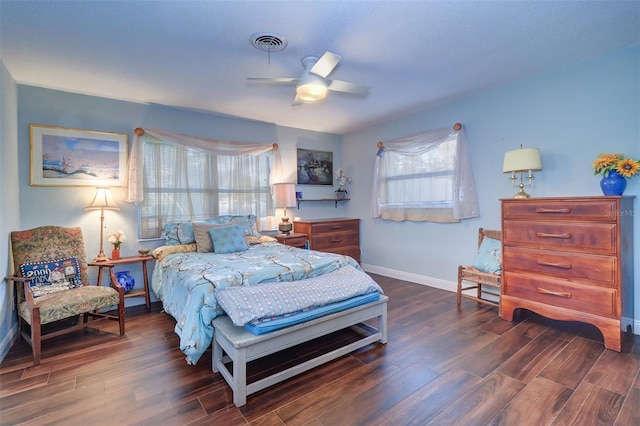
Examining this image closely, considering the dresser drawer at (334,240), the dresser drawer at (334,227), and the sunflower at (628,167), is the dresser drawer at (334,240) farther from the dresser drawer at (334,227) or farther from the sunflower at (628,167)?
the sunflower at (628,167)

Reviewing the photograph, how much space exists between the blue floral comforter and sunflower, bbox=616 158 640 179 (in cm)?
232

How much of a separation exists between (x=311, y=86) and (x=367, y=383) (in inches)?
84.8

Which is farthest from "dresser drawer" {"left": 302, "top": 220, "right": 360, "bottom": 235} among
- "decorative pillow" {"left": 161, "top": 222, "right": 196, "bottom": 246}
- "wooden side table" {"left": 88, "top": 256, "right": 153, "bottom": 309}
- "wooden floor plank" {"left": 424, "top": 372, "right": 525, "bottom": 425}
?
"wooden floor plank" {"left": 424, "top": 372, "right": 525, "bottom": 425}

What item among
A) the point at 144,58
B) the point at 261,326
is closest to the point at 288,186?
the point at 144,58

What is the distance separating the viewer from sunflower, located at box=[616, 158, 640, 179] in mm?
2385

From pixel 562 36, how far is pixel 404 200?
2.53 metres

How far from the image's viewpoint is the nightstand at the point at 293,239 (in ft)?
14.1

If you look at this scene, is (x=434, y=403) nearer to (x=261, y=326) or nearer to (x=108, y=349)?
(x=261, y=326)

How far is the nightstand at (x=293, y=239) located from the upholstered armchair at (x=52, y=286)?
80.3 inches

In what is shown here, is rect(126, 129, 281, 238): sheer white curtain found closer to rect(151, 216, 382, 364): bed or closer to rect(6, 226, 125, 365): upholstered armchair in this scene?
rect(151, 216, 382, 364): bed

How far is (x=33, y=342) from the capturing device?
222 centimetres

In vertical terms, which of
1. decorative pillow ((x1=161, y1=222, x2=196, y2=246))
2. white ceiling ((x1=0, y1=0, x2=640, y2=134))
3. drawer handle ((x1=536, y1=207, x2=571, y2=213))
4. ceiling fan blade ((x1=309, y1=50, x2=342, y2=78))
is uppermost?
white ceiling ((x1=0, y1=0, x2=640, y2=134))

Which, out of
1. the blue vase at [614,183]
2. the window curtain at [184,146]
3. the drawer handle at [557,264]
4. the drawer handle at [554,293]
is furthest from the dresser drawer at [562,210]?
the window curtain at [184,146]

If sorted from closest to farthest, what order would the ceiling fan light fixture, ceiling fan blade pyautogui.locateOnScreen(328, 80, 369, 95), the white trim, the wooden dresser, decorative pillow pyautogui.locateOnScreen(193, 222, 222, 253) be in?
the ceiling fan light fixture < ceiling fan blade pyautogui.locateOnScreen(328, 80, 369, 95) < decorative pillow pyautogui.locateOnScreen(193, 222, 222, 253) < the white trim < the wooden dresser
